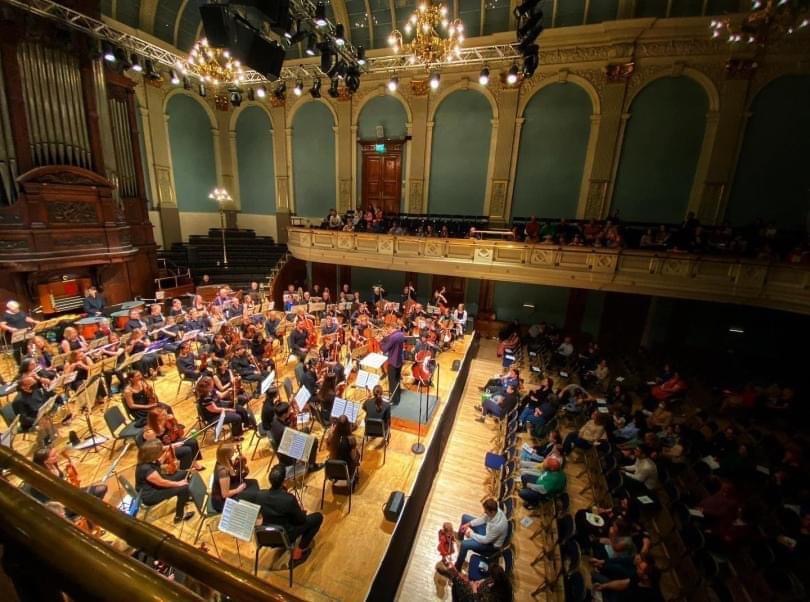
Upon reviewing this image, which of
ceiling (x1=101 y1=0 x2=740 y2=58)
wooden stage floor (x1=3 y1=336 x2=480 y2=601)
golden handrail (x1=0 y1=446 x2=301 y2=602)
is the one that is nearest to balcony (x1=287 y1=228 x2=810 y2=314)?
wooden stage floor (x1=3 y1=336 x2=480 y2=601)

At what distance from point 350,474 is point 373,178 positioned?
1262cm

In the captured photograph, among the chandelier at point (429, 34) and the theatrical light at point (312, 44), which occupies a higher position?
the chandelier at point (429, 34)

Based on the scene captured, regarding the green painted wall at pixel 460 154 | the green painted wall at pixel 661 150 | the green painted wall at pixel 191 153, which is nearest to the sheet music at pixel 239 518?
the green painted wall at pixel 460 154

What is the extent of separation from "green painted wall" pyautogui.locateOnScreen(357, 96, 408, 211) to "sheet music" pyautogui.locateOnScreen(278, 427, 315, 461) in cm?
1199

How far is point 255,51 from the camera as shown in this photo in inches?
308

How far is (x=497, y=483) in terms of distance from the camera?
22.4 ft

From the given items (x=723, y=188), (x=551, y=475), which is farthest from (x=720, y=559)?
(x=723, y=188)

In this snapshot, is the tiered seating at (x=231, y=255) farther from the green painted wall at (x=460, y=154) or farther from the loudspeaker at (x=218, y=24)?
the loudspeaker at (x=218, y=24)

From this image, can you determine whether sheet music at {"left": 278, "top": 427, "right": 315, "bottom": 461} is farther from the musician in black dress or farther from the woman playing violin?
the woman playing violin

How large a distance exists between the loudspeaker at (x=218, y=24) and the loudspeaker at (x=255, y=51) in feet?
0.42

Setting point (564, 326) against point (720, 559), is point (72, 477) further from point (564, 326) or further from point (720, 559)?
point (564, 326)

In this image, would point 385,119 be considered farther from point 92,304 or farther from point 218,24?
point 92,304

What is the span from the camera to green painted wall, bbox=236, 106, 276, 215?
55.4ft

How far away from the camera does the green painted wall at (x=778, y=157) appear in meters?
11.0
